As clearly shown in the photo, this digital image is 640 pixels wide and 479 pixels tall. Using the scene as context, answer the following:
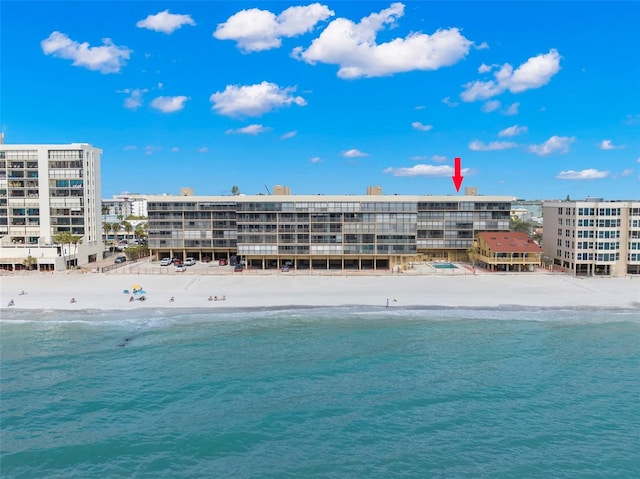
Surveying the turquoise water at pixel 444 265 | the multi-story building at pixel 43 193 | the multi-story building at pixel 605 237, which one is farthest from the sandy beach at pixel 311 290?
the multi-story building at pixel 43 193

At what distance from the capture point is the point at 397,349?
4891cm

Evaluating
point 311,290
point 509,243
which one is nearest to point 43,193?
point 311,290

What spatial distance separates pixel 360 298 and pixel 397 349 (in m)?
21.4

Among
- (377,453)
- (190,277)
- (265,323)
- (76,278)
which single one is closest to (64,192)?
(76,278)

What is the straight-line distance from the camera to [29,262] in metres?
94.6

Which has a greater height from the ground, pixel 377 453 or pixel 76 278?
pixel 76 278

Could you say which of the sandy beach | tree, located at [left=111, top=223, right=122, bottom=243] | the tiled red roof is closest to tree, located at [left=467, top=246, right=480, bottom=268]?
the tiled red roof

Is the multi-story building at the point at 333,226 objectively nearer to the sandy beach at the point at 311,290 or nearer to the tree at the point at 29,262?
the sandy beach at the point at 311,290

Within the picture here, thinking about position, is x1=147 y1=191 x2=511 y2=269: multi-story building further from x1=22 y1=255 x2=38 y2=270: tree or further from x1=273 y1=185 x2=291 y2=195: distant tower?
x1=22 y1=255 x2=38 y2=270: tree

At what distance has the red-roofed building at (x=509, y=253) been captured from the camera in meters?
91.3

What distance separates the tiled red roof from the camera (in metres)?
91.7

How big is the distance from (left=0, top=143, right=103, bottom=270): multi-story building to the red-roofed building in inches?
3262

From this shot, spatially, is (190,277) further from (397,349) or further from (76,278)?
(397,349)

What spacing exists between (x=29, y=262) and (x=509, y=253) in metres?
91.8
